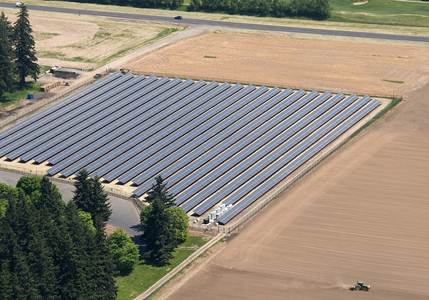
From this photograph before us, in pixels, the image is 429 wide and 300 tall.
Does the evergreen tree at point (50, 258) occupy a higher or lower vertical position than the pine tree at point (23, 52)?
lower

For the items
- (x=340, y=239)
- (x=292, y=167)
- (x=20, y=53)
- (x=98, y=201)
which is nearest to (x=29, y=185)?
(x=98, y=201)

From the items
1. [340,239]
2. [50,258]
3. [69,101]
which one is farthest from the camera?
[69,101]

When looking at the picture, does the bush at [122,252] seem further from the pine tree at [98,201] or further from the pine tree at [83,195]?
the pine tree at [83,195]

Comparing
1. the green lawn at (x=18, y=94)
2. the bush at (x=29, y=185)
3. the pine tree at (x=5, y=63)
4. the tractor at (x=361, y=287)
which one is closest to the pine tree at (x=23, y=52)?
the green lawn at (x=18, y=94)

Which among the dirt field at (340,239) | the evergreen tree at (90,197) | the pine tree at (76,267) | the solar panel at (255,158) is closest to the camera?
the pine tree at (76,267)

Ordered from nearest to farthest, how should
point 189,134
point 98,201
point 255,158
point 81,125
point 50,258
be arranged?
point 50,258 → point 98,201 → point 255,158 → point 189,134 → point 81,125

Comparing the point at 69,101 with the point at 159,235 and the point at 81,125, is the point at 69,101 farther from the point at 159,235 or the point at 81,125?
the point at 159,235

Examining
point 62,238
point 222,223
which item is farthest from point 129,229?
point 62,238

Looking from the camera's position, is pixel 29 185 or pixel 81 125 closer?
pixel 29 185
